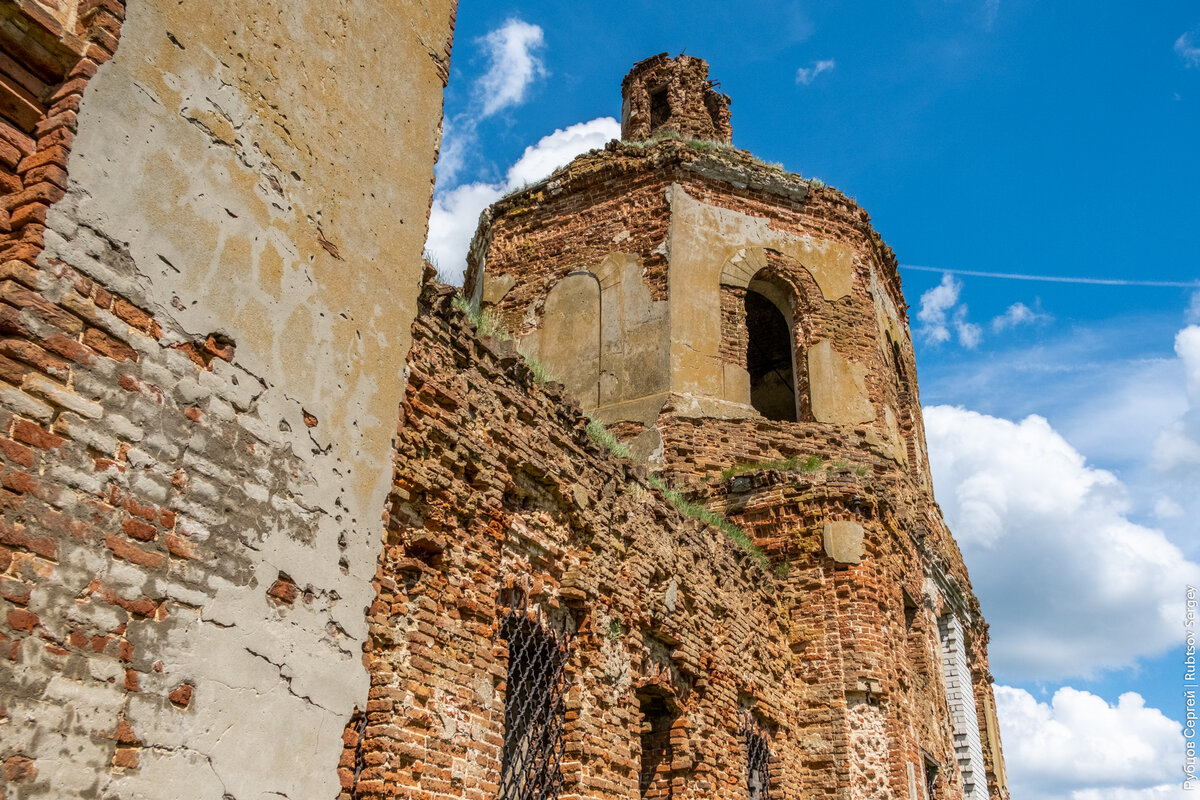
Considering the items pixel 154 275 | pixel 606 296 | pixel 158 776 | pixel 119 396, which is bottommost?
pixel 158 776

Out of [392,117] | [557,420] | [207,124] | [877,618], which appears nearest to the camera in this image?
[207,124]

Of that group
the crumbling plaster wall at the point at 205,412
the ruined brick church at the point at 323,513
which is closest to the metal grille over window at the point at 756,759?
the ruined brick church at the point at 323,513

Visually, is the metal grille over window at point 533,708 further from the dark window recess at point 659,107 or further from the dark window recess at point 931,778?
the dark window recess at point 659,107

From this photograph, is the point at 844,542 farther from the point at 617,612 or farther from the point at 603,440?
the point at 617,612

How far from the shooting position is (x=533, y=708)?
6449 millimetres

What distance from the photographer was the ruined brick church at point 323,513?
3.39m

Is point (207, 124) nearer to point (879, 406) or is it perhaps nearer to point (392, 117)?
point (392, 117)

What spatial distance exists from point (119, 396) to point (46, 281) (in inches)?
18.2

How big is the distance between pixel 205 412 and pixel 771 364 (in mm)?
13848

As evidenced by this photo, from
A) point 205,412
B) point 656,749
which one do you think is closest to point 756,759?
point 656,749

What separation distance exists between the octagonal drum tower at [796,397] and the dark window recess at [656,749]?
6.52 feet

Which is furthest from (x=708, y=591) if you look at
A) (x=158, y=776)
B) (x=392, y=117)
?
(x=158, y=776)

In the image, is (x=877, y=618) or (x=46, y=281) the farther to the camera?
(x=877, y=618)

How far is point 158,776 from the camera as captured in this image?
3.46m
